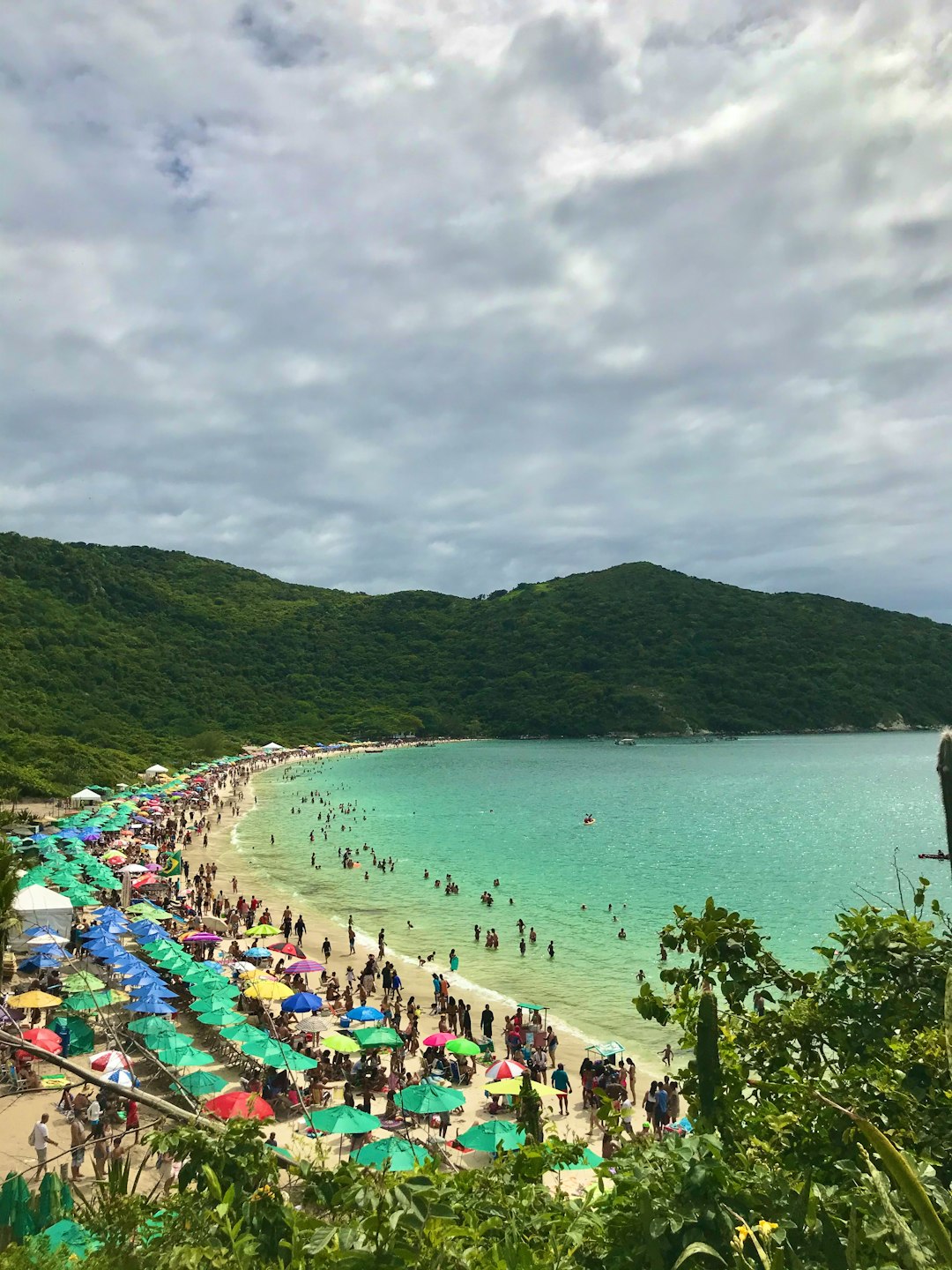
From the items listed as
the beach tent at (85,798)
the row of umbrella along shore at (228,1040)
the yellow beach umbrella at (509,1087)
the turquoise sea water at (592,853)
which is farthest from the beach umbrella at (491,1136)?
the beach tent at (85,798)

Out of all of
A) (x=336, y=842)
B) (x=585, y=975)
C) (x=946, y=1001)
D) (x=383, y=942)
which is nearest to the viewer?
(x=946, y=1001)

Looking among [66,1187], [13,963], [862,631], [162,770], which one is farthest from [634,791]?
[862,631]

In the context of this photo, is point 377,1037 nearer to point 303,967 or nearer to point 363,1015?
point 363,1015

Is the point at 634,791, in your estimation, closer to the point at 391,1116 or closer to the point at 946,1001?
the point at 391,1116

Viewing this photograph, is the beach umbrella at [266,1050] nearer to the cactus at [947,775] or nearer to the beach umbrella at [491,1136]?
Result: the beach umbrella at [491,1136]

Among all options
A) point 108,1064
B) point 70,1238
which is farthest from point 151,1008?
point 70,1238

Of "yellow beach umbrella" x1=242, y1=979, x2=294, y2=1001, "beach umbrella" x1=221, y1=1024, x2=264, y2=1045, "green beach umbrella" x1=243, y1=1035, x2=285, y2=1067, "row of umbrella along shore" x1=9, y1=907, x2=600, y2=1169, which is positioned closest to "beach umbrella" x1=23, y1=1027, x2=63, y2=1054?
"row of umbrella along shore" x1=9, y1=907, x2=600, y2=1169
